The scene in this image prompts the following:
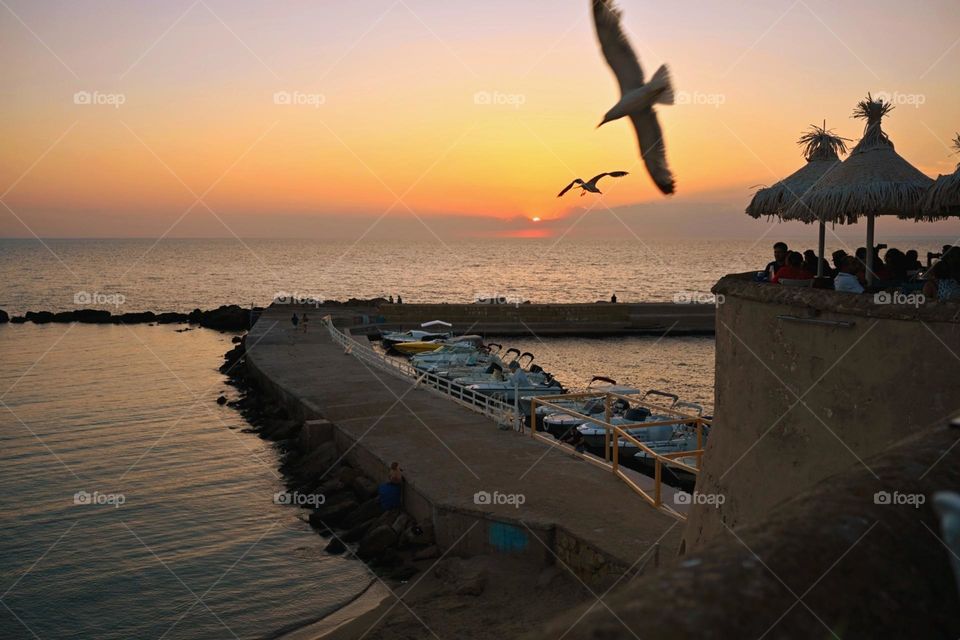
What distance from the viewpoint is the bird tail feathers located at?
716 centimetres

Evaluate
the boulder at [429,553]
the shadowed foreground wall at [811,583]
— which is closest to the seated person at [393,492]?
the boulder at [429,553]

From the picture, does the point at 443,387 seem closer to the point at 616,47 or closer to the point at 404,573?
the point at 404,573

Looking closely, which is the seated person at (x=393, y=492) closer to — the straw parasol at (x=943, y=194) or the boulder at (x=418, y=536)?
the boulder at (x=418, y=536)

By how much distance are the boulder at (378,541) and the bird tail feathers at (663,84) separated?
9771 mm

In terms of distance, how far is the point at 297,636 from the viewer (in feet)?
41.9

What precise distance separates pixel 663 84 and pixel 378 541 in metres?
10.1

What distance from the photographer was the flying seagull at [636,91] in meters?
7.02

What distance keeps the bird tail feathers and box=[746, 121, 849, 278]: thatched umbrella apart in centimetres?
246

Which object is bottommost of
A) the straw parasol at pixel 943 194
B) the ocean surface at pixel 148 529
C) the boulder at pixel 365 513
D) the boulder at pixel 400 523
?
the ocean surface at pixel 148 529

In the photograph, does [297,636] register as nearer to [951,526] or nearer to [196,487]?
[196,487]

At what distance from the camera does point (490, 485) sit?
47.0ft

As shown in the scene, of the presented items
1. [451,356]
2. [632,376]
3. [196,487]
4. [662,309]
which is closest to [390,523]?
[196,487]

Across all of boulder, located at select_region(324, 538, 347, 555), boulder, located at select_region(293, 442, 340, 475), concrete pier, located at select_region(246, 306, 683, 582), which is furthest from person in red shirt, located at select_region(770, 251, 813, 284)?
boulder, located at select_region(293, 442, 340, 475)

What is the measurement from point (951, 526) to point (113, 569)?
16728 millimetres
